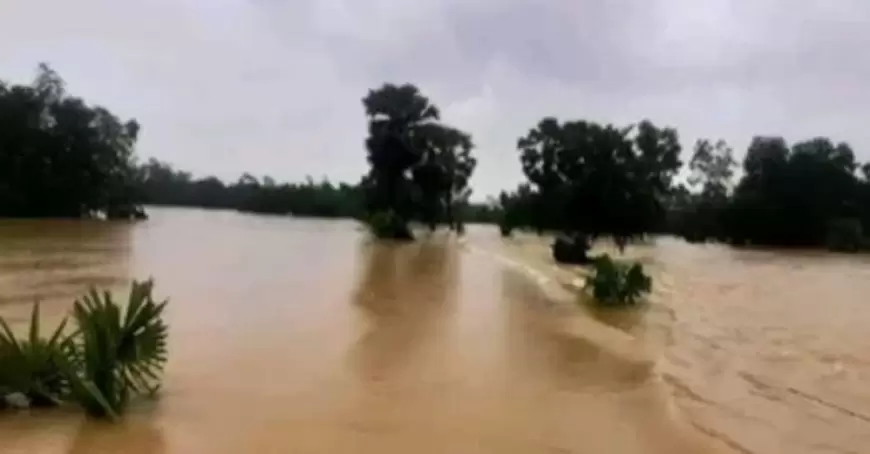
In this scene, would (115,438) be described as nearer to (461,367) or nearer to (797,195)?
(461,367)

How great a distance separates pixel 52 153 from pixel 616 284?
44.8 m

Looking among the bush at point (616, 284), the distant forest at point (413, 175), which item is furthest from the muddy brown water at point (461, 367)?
the distant forest at point (413, 175)

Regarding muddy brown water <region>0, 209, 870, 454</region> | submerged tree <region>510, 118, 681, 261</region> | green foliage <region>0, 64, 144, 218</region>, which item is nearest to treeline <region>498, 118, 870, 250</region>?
submerged tree <region>510, 118, 681, 261</region>

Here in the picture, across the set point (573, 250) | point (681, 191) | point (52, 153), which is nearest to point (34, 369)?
point (573, 250)

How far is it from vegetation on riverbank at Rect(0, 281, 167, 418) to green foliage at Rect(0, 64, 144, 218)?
5073cm

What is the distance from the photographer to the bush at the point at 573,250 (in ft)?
123

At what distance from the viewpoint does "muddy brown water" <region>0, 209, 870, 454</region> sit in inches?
330

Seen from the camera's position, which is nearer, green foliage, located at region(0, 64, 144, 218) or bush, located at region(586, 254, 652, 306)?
bush, located at region(586, 254, 652, 306)

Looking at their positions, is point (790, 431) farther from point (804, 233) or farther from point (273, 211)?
point (273, 211)

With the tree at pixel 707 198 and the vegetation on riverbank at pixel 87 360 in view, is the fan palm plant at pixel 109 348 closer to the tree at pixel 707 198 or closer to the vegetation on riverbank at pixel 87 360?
the vegetation on riverbank at pixel 87 360

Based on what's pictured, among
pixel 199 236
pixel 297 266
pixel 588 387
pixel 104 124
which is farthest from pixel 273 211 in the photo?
pixel 588 387

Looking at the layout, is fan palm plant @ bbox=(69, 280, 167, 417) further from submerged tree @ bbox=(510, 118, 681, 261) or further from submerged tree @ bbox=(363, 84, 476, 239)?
submerged tree @ bbox=(363, 84, 476, 239)

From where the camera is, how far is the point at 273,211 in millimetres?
101750

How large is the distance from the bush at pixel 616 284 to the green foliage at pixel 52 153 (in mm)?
43398
